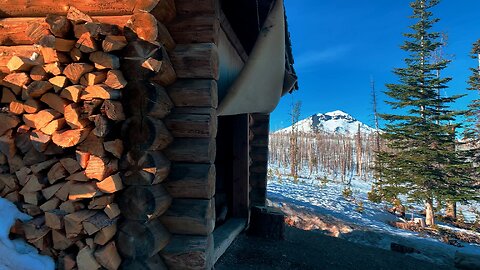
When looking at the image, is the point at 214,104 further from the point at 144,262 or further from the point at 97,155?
the point at 144,262

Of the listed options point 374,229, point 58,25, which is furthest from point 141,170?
point 374,229

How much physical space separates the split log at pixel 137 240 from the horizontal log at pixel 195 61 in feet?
4.57

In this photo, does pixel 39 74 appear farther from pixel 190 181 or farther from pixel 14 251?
pixel 190 181

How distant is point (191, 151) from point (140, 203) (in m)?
0.63

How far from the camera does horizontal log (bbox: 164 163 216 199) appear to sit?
8.87 ft

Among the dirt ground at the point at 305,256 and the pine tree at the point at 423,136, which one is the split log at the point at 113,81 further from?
the pine tree at the point at 423,136

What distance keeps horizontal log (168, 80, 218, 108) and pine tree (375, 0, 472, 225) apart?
18.1m

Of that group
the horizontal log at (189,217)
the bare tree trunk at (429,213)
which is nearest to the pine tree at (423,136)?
the bare tree trunk at (429,213)

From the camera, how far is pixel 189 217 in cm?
268

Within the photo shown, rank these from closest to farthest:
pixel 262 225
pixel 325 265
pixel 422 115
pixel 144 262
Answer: pixel 144 262 < pixel 325 265 < pixel 262 225 < pixel 422 115

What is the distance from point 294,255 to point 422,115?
1765 centimetres

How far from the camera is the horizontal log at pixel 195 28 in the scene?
2857 millimetres

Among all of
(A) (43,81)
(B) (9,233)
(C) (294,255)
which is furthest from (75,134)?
(C) (294,255)

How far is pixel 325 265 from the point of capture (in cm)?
523
